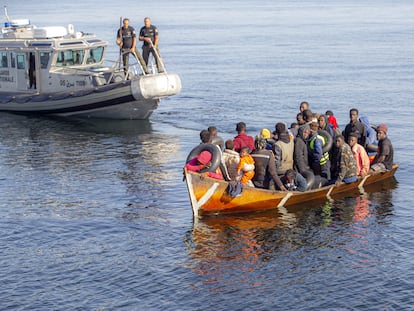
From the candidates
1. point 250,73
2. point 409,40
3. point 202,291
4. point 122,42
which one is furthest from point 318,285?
point 409,40

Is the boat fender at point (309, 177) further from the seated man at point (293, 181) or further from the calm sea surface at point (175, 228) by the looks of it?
the calm sea surface at point (175, 228)

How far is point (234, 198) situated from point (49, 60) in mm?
15279

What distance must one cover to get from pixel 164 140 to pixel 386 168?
9.40m

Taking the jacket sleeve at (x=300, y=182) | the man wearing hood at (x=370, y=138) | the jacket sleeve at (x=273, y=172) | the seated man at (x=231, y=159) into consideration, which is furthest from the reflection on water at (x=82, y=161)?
the man wearing hood at (x=370, y=138)

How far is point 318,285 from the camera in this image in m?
14.7

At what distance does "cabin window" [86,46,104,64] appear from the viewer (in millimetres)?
31708

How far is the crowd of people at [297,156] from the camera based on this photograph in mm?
17875

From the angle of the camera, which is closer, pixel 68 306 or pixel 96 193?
pixel 68 306

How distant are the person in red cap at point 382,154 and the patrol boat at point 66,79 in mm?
10516

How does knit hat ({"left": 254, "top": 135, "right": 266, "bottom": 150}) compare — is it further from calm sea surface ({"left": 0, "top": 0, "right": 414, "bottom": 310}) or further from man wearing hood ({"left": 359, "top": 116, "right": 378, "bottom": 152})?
man wearing hood ({"left": 359, "top": 116, "right": 378, "bottom": 152})

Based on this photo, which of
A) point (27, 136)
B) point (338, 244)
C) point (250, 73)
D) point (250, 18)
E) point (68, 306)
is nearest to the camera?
point (68, 306)

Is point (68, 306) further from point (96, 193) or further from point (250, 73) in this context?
point (250, 73)

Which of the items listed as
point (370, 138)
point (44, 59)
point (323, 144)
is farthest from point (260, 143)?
point (44, 59)

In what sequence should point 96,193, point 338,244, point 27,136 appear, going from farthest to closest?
point 27,136 → point 96,193 → point 338,244
